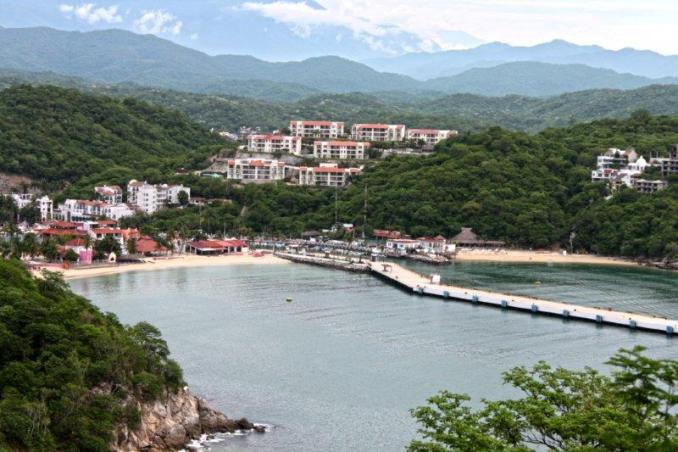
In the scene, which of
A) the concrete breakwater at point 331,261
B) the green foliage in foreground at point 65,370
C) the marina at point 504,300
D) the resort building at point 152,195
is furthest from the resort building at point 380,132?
the green foliage in foreground at point 65,370

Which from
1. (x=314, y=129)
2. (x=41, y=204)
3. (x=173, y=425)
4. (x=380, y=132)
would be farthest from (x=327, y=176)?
(x=173, y=425)

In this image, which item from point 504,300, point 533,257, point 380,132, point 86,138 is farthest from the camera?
point 380,132

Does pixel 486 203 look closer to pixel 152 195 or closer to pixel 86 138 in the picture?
pixel 152 195

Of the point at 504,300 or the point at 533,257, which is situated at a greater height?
the point at 533,257

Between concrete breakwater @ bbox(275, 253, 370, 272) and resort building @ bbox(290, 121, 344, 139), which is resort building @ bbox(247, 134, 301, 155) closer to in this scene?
resort building @ bbox(290, 121, 344, 139)

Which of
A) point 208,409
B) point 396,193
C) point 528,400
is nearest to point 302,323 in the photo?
point 208,409

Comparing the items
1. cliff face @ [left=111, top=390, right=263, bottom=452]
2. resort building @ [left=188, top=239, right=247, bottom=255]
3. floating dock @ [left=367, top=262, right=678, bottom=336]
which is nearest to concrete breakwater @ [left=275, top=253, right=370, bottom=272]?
resort building @ [left=188, top=239, right=247, bottom=255]
